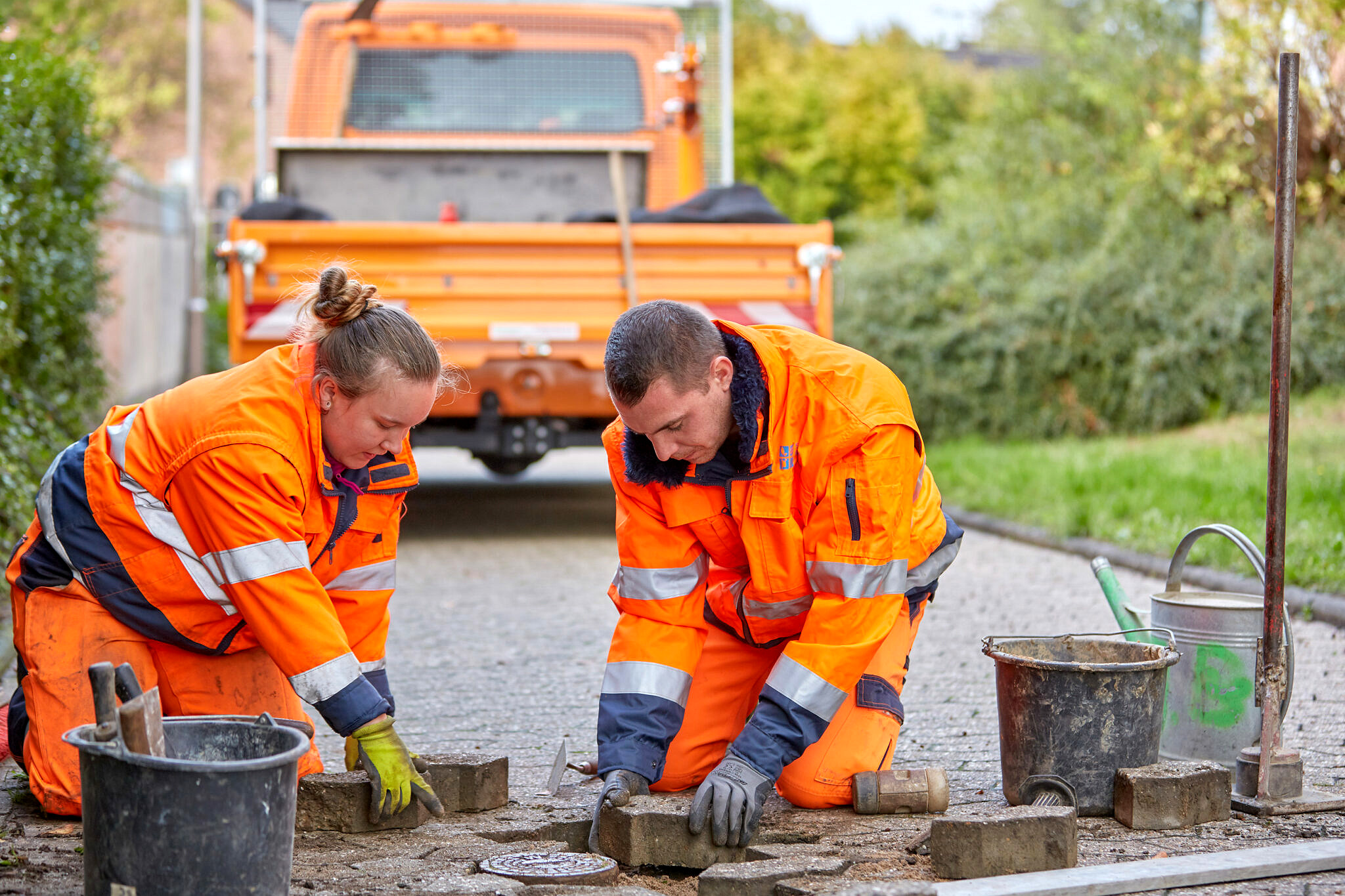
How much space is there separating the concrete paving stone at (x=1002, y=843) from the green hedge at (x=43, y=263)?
14.4 ft

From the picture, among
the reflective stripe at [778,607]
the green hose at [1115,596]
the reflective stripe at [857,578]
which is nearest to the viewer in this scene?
the reflective stripe at [857,578]

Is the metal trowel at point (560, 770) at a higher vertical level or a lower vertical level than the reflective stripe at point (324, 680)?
lower

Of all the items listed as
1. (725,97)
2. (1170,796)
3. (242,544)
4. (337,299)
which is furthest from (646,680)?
(725,97)

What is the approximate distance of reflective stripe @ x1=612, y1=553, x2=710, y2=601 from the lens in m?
3.44

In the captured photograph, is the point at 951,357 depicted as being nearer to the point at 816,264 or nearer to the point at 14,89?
the point at 816,264

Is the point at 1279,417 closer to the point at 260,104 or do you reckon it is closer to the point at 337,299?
the point at 337,299

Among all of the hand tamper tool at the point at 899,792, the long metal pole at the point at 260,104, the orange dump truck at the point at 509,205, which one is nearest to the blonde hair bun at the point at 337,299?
the hand tamper tool at the point at 899,792

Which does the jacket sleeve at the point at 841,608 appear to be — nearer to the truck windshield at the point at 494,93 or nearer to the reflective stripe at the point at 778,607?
the reflective stripe at the point at 778,607

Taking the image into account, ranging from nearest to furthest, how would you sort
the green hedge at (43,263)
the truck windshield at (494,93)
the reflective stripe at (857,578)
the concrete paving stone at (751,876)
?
the concrete paving stone at (751,876)
the reflective stripe at (857,578)
the green hedge at (43,263)
the truck windshield at (494,93)

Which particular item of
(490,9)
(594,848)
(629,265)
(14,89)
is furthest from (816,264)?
(594,848)

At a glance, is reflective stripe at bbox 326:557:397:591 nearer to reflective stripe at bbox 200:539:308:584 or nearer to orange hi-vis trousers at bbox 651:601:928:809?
reflective stripe at bbox 200:539:308:584

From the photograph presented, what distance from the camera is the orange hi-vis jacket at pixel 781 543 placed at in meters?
3.16

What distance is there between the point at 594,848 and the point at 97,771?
46.6 inches

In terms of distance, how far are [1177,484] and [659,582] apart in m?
5.54
